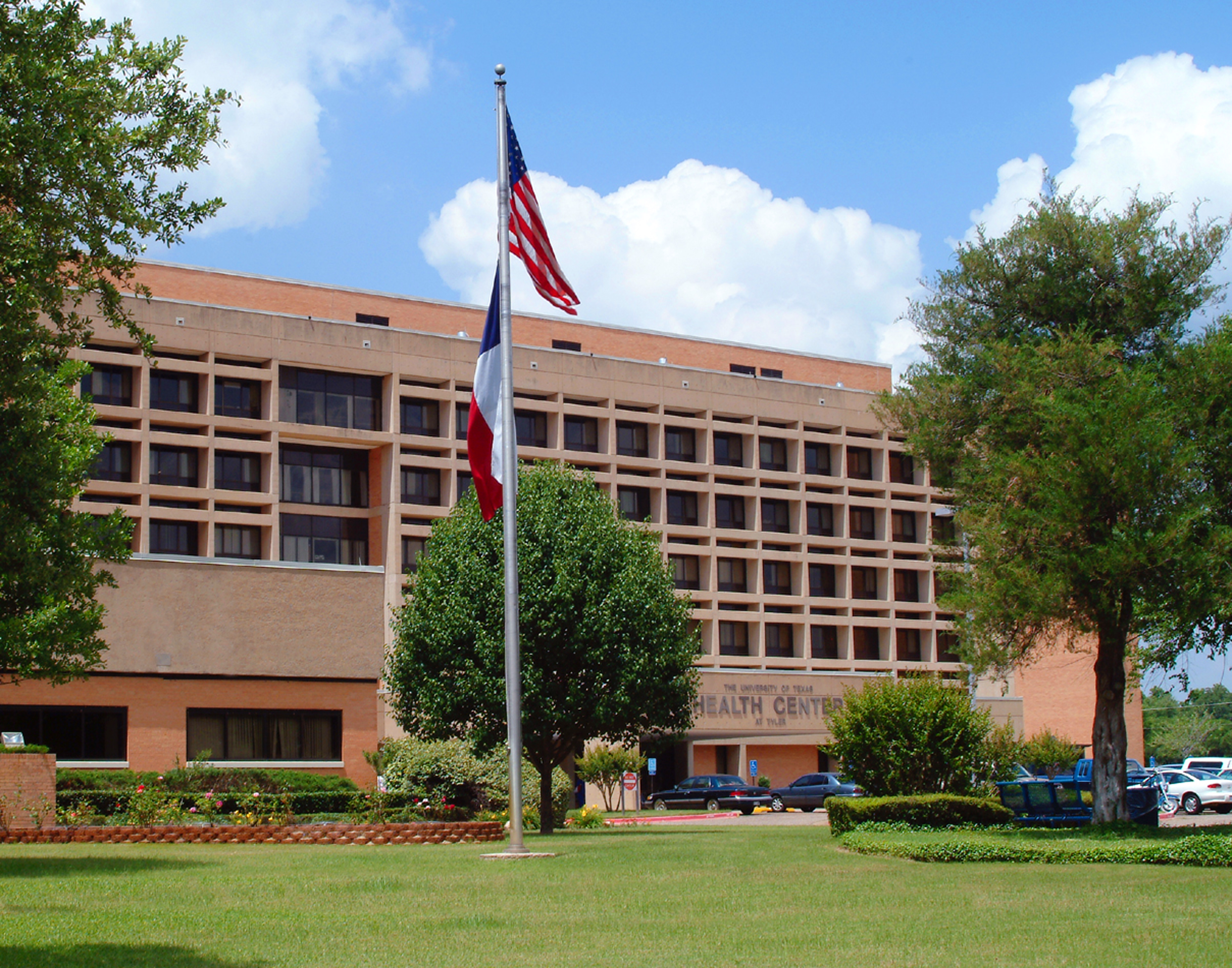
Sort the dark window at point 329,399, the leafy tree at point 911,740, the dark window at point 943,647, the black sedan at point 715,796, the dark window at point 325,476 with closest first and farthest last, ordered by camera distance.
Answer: the leafy tree at point 911,740 < the black sedan at point 715,796 < the dark window at point 329,399 < the dark window at point 325,476 < the dark window at point 943,647

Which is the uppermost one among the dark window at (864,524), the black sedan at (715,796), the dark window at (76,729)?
the dark window at (864,524)

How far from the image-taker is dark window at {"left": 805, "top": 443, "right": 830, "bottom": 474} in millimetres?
70625

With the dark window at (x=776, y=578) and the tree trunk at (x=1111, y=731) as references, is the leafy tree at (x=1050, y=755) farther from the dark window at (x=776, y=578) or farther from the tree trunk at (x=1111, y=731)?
the tree trunk at (x=1111, y=731)

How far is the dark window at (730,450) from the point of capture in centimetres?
6875

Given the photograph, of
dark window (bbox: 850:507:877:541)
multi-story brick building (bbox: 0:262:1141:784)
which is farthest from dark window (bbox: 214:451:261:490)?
dark window (bbox: 850:507:877:541)

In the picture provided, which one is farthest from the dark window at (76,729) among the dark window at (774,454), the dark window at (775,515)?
the dark window at (774,454)

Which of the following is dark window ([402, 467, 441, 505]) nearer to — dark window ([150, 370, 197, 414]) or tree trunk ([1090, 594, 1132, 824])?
dark window ([150, 370, 197, 414])

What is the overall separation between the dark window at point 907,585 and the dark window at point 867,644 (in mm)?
2234

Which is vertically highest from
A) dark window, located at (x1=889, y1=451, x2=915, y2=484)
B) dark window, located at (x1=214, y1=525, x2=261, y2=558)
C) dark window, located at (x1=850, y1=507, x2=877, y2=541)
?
dark window, located at (x1=889, y1=451, x2=915, y2=484)

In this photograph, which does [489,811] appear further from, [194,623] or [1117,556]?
[1117,556]

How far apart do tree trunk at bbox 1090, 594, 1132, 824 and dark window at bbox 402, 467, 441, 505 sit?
3693 cm

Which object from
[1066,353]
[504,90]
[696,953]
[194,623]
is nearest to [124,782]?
[194,623]

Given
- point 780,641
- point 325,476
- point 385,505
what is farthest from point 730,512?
point 325,476

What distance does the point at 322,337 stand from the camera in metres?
57.8
